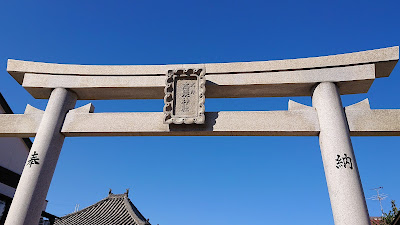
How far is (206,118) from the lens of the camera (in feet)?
17.9

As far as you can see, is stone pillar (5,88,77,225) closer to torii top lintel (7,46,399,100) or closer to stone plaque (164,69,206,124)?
torii top lintel (7,46,399,100)

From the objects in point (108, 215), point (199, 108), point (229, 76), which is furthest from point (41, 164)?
point (108, 215)

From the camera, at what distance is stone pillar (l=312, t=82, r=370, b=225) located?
4.37 meters

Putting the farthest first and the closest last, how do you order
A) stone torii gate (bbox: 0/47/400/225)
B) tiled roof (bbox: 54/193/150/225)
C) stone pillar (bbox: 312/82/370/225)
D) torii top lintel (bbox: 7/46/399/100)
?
tiled roof (bbox: 54/193/150/225) < torii top lintel (bbox: 7/46/399/100) < stone torii gate (bbox: 0/47/400/225) < stone pillar (bbox: 312/82/370/225)

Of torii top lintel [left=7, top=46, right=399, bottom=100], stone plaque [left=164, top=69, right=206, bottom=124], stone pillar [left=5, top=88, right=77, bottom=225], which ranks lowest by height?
stone pillar [left=5, top=88, right=77, bottom=225]

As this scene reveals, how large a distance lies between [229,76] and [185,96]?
97cm

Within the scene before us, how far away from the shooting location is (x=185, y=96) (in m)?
5.54

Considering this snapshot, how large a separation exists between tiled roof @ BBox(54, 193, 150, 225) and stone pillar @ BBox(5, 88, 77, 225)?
10667 millimetres

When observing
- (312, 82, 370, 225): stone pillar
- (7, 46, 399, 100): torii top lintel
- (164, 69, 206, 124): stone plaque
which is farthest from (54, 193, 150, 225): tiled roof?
(312, 82, 370, 225): stone pillar

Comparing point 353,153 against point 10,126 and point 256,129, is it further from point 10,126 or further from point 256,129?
point 10,126

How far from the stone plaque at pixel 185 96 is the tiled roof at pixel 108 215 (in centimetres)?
1127

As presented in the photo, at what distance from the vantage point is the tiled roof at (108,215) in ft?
50.1

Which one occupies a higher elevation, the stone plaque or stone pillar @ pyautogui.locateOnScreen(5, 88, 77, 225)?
the stone plaque

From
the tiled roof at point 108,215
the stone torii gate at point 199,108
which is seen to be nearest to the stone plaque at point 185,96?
the stone torii gate at point 199,108
